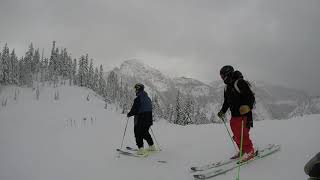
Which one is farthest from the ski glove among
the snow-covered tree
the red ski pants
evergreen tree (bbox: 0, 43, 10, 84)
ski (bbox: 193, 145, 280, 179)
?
the snow-covered tree

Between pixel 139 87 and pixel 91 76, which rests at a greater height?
pixel 139 87

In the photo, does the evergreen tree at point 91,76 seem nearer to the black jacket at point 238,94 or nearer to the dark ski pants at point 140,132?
the dark ski pants at point 140,132

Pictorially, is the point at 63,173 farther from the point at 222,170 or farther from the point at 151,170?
the point at 222,170

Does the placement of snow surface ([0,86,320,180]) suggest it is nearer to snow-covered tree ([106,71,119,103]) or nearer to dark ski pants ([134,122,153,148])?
dark ski pants ([134,122,153,148])

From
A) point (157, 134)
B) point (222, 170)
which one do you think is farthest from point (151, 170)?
point (157, 134)

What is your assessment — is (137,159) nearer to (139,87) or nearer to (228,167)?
(139,87)

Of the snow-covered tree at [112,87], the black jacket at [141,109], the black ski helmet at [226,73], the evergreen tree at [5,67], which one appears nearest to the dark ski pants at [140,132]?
the black jacket at [141,109]

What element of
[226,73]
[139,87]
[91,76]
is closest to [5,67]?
[91,76]

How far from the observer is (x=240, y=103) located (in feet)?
24.7

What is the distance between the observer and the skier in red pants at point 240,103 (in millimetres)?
7344

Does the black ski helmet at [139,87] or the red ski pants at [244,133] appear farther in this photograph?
the black ski helmet at [139,87]

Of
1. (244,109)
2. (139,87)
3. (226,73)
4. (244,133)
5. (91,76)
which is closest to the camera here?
(244,109)

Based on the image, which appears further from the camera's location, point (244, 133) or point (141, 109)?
point (141, 109)

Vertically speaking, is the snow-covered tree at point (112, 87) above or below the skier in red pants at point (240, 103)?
below
